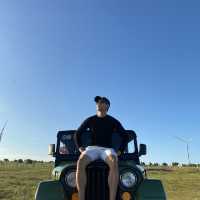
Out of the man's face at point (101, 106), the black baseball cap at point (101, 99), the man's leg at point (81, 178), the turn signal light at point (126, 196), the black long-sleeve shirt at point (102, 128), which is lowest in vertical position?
the turn signal light at point (126, 196)

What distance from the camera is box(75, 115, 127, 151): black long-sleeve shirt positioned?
810 cm

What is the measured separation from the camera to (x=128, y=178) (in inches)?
324

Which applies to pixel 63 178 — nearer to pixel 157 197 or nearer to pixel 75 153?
pixel 157 197

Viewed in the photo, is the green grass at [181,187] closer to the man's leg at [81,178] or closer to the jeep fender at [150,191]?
the jeep fender at [150,191]

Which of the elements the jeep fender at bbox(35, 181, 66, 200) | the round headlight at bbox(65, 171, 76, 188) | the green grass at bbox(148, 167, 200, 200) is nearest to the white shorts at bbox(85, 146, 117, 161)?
the round headlight at bbox(65, 171, 76, 188)

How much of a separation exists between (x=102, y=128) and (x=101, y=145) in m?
0.29

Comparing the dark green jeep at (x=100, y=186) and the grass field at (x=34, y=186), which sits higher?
the grass field at (x=34, y=186)

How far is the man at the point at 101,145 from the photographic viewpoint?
767cm

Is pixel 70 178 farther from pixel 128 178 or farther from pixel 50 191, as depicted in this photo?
pixel 128 178

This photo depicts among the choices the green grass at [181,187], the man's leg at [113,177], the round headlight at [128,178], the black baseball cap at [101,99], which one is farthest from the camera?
the green grass at [181,187]

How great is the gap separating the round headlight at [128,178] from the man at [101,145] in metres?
0.42

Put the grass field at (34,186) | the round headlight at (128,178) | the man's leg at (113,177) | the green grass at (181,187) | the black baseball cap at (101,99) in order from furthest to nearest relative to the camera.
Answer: the green grass at (181,187) → the grass field at (34,186) → the round headlight at (128,178) → the black baseball cap at (101,99) → the man's leg at (113,177)

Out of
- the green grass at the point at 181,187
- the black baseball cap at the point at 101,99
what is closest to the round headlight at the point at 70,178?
the black baseball cap at the point at 101,99

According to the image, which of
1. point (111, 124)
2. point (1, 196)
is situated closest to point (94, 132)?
point (111, 124)
